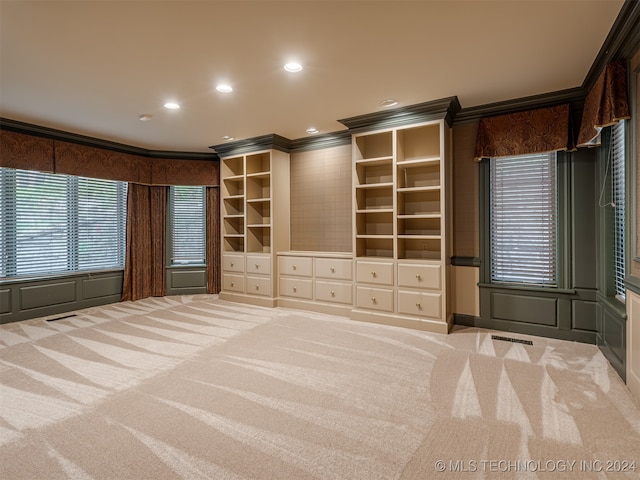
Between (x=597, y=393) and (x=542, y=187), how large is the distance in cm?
223

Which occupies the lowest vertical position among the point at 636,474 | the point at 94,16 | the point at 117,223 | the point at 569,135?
the point at 636,474

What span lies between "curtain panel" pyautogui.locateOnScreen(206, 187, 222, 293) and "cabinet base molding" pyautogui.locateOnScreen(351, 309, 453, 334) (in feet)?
10.1

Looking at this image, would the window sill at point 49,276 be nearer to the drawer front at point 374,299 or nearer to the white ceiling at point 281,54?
the white ceiling at point 281,54

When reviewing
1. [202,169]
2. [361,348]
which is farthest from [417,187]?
[202,169]

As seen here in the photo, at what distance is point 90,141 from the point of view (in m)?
5.17

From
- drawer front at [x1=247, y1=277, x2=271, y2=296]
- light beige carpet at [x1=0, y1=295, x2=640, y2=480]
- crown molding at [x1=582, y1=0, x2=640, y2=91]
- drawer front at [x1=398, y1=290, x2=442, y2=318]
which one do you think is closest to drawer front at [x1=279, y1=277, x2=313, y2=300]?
drawer front at [x1=247, y1=277, x2=271, y2=296]

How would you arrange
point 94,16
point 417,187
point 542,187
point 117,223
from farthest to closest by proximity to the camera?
point 117,223, point 417,187, point 542,187, point 94,16

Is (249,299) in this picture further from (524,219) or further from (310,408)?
(524,219)

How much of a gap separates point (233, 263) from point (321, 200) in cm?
189

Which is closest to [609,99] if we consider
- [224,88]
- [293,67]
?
[293,67]

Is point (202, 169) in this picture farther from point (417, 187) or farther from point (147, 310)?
point (417, 187)

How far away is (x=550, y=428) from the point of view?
2051mm

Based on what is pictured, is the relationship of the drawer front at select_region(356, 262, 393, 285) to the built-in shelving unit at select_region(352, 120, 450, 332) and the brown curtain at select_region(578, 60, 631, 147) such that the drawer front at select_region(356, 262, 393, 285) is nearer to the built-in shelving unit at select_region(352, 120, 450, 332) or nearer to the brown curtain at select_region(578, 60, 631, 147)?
the built-in shelving unit at select_region(352, 120, 450, 332)

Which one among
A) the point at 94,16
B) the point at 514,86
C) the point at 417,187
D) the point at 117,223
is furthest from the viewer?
the point at 117,223
